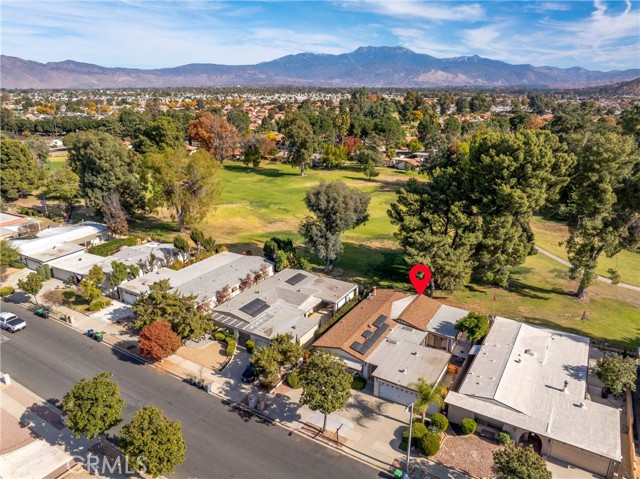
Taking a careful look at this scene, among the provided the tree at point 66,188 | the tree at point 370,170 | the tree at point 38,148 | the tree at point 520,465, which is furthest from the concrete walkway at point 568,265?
the tree at point 38,148

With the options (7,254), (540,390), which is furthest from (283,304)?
(7,254)

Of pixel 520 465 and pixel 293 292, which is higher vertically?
pixel 520 465

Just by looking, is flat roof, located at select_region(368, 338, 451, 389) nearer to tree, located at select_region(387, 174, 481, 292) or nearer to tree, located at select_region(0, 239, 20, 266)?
tree, located at select_region(387, 174, 481, 292)

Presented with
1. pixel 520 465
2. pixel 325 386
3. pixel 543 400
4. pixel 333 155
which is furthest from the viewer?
pixel 333 155

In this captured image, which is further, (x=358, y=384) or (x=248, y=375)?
(x=248, y=375)

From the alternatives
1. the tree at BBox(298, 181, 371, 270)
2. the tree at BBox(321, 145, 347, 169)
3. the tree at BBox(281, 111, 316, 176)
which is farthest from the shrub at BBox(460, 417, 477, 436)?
the tree at BBox(321, 145, 347, 169)

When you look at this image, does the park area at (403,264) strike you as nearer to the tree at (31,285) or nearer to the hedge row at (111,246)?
the hedge row at (111,246)

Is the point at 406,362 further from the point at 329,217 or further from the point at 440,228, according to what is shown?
the point at 329,217
